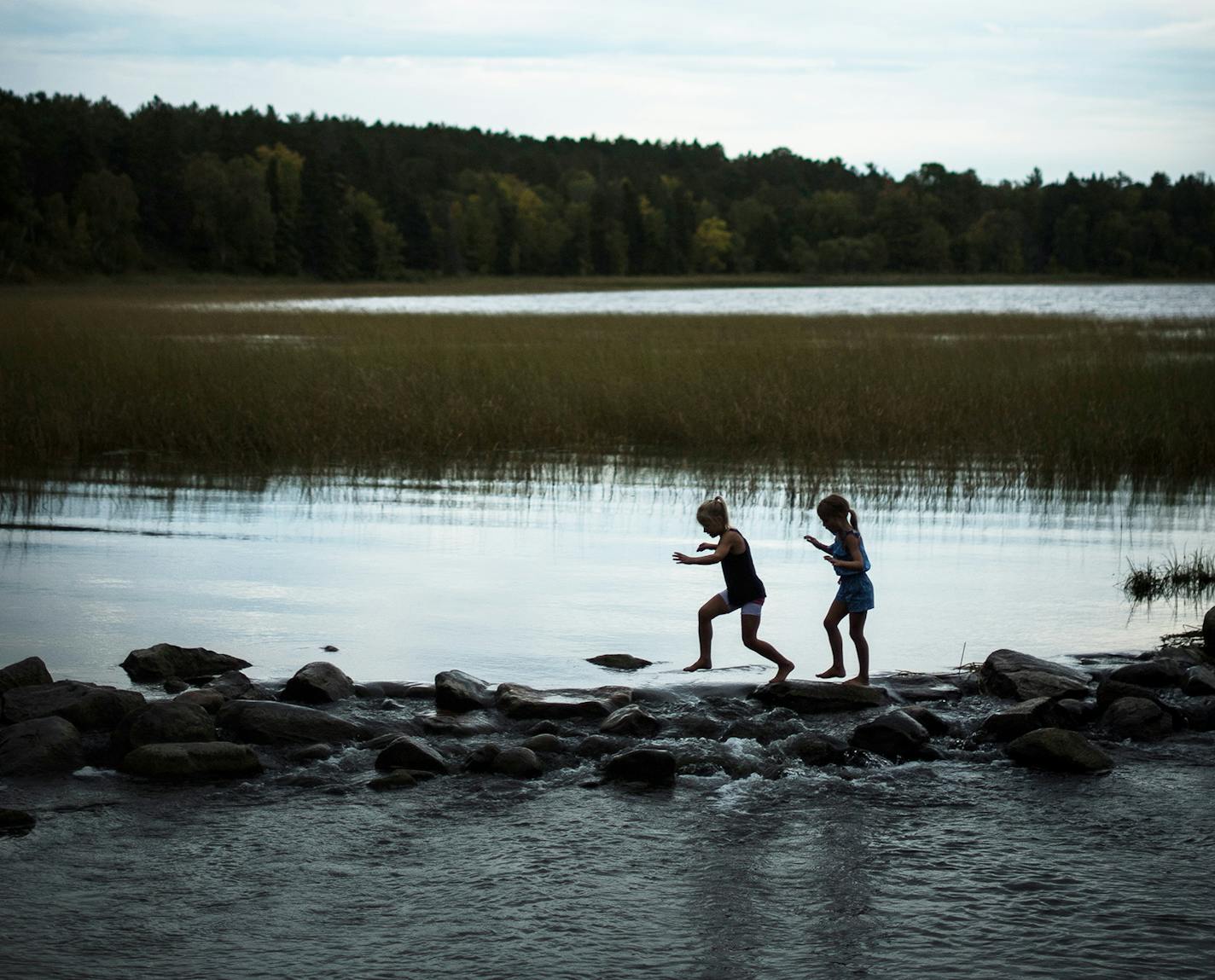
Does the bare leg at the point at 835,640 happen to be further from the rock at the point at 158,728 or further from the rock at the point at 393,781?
the rock at the point at 158,728

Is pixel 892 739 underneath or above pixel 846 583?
underneath

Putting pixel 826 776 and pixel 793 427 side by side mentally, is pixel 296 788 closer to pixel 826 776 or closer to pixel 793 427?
Result: pixel 826 776

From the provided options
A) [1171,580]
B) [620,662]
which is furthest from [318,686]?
[1171,580]

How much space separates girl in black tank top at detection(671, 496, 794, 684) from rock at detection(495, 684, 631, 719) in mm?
898

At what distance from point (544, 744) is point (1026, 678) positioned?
8.81ft

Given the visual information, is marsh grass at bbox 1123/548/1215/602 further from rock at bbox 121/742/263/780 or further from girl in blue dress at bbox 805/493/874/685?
rock at bbox 121/742/263/780

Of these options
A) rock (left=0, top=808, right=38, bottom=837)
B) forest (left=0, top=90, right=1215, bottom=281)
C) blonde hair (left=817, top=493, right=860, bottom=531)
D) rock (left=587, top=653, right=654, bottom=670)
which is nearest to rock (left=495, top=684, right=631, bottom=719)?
rock (left=587, top=653, right=654, bottom=670)

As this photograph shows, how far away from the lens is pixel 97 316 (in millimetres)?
35219

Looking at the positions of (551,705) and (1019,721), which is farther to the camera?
(551,705)

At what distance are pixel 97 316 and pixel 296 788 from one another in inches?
1258

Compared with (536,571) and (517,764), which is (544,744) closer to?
(517,764)

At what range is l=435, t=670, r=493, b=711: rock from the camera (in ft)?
22.9

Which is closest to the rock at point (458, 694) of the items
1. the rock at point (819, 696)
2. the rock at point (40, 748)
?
the rock at point (819, 696)

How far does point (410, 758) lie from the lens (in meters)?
6.16
